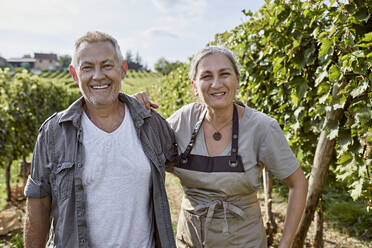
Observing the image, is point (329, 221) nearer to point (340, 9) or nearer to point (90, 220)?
point (340, 9)

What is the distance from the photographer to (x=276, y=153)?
1.75 m

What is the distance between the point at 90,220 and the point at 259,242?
3.18 ft

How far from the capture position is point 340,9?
220 cm

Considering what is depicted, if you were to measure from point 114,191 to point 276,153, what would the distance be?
89cm

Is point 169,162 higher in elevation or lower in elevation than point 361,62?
lower

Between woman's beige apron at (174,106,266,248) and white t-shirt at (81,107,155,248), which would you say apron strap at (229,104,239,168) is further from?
white t-shirt at (81,107,155,248)

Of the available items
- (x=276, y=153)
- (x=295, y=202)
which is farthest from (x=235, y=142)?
(x=295, y=202)

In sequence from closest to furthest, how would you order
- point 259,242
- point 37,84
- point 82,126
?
point 82,126 < point 259,242 < point 37,84

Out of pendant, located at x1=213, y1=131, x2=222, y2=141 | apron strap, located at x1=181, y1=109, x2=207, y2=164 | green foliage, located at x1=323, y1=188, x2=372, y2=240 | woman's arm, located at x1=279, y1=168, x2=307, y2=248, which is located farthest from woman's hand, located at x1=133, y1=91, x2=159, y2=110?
green foliage, located at x1=323, y1=188, x2=372, y2=240

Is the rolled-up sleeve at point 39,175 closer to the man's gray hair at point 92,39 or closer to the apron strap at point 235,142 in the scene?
the man's gray hair at point 92,39

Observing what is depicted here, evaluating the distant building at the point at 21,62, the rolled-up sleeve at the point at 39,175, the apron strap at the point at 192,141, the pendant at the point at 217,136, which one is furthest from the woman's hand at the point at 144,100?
the distant building at the point at 21,62

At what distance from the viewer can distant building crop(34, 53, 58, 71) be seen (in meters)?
90.8

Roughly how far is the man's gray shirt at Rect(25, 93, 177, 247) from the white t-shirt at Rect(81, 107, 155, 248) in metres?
0.05

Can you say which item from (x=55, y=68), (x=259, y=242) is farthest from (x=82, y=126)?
(x=55, y=68)
